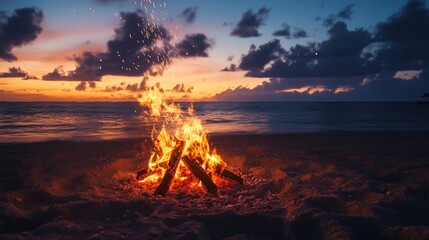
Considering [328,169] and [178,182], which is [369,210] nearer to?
[328,169]

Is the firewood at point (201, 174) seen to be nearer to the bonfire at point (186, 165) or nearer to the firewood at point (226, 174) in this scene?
the bonfire at point (186, 165)

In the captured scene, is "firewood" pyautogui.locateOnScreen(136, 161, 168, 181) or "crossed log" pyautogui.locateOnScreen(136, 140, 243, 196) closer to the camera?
"crossed log" pyautogui.locateOnScreen(136, 140, 243, 196)

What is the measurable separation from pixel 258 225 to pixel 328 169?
13.1 feet

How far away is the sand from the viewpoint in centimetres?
470

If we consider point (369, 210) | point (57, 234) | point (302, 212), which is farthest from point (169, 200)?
point (369, 210)

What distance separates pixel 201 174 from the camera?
22.0ft

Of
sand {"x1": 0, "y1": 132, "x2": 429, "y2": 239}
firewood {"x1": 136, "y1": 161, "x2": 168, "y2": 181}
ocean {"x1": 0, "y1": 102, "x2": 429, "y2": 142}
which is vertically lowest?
ocean {"x1": 0, "y1": 102, "x2": 429, "y2": 142}

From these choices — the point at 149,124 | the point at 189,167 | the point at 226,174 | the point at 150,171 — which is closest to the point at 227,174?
the point at 226,174

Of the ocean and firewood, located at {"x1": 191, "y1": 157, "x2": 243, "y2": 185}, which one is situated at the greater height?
firewood, located at {"x1": 191, "y1": 157, "x2": 243, "y2": 185}

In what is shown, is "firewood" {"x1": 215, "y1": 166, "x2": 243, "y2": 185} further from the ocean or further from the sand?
the ocean

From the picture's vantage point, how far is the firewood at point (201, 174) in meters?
6.40

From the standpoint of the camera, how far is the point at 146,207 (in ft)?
18.6

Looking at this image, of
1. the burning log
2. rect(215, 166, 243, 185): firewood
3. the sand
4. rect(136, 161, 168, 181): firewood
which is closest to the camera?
the sand

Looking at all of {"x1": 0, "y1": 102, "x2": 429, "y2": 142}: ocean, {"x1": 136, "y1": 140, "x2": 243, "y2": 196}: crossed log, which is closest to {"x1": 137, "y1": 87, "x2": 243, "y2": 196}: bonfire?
{"x1": 136, "y1": 140, "x2": 243, "y2": 196}: crossed log
